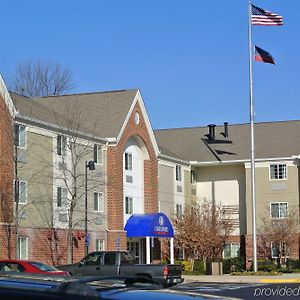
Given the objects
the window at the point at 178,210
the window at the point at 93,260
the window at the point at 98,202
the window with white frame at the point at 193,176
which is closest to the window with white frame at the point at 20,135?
the window at the point at 98,202

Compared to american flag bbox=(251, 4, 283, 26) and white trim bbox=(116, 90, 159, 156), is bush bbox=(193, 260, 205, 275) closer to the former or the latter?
white trim bbox=(116, 90, 159, 156)

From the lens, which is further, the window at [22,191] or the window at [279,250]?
the window at [279,250]

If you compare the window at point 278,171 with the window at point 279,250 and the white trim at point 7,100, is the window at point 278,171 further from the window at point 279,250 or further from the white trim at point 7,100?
the white trim at point 7,100

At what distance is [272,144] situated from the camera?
55750 mm

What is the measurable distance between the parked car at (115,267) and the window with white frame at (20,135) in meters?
9.01

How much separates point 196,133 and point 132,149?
46.5 ft

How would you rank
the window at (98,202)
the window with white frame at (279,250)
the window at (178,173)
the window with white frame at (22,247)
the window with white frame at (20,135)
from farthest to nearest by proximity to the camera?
the window at (178,173)
the window with white frame at (279,250)
the window at (98,202)
the window with white frame at (20,135)
the window with white frame at (22,247)

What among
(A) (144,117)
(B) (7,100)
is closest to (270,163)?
(A) (144,117)

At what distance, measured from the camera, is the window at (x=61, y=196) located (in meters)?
38.3

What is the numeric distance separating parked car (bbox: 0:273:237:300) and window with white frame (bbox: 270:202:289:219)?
49.9 m

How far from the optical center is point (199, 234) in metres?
49.5

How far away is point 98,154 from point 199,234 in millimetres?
11329

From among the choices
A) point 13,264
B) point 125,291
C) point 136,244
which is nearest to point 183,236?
point 136,244

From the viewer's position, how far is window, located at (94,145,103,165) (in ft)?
137
